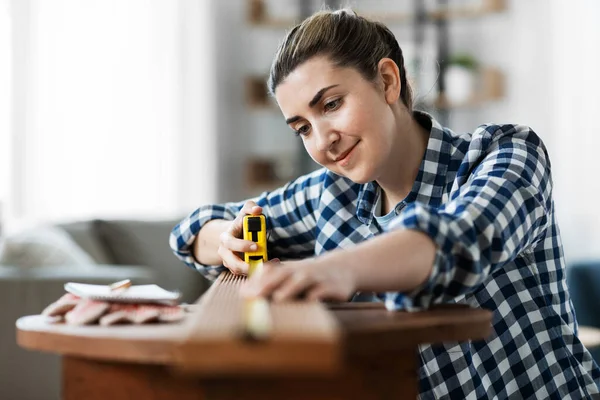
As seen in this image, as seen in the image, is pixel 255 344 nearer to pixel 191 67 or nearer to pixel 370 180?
pixel 370 180

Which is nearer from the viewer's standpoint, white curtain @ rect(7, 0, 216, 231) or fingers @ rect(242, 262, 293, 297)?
fingers @ rect(242, 262, 293, 297)

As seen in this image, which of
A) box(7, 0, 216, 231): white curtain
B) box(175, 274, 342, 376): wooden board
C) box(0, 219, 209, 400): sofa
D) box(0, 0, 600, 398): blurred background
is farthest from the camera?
box(7, 0, 216, 231): white curtain

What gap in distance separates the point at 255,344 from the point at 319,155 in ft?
2.25

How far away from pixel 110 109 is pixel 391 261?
12.6ft

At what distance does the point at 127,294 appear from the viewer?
2.97ft

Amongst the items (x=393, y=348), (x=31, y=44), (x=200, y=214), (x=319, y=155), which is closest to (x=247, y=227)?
(x=319, y=155)

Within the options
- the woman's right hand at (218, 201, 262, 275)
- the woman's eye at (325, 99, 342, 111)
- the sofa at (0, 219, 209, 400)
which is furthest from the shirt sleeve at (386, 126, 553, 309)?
the sofa at (0, 219, 209, 400)

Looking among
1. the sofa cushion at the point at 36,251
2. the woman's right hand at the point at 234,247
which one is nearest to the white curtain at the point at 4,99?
the sofa cushion at the point at 36,251

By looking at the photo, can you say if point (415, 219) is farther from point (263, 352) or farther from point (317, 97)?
point (317, 97)

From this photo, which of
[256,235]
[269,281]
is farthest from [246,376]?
[256,235]

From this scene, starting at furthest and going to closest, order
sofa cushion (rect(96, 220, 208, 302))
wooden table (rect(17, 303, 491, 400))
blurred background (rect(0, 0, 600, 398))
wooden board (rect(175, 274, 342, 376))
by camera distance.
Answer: blurred background (rect(0, 0, 600, 398)), sofa cushion (rect(96, 220, 208, 302)), wooden table (rect(17, 303, 491, 400)), wooden board (rect(175, 274, 342, 376))

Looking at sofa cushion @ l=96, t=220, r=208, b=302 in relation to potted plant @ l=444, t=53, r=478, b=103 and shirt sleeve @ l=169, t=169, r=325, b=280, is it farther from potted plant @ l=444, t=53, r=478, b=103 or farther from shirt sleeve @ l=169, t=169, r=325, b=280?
shirt sleeve @ l=169, t=169, r=325, b=280

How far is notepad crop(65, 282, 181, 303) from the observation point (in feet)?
2.85

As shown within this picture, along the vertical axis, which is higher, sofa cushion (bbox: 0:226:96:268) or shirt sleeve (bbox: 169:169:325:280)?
shirt sleeve (bbox: 169:169:325:280)
